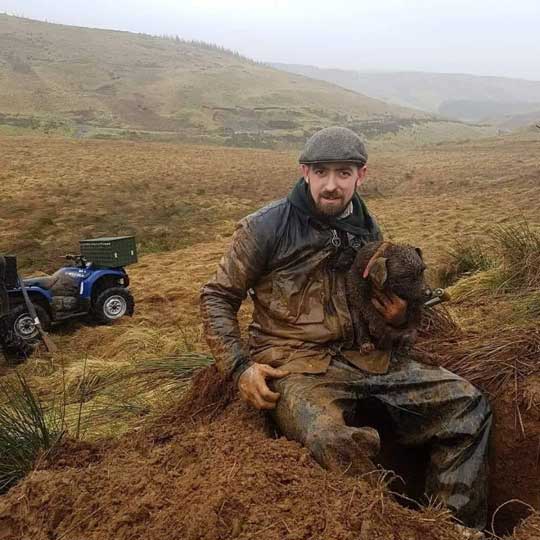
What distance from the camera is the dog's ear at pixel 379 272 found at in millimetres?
2828

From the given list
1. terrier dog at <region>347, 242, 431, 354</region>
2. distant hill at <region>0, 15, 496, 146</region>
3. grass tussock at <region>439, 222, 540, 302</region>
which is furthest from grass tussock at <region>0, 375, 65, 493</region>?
distant hill at <region>0, 15, 496, 146</region>

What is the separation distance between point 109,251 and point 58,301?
804mm

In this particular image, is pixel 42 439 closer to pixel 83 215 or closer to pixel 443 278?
pixel 443 278

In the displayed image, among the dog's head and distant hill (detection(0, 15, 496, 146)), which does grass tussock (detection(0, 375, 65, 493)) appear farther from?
distant hill (detection(0, 15, 496, 146))

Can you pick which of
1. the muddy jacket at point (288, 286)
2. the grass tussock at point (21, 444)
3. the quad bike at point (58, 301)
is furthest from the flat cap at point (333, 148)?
the quad bike at point (58, 301)

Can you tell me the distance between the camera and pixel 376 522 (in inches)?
74.8

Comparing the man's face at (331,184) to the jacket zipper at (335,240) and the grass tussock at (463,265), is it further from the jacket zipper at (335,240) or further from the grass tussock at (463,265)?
the grass tussock at (463,265)

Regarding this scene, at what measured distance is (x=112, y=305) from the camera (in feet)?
23.6

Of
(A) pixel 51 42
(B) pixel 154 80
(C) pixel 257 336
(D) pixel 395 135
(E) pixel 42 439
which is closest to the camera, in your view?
(E) pixel 42 439

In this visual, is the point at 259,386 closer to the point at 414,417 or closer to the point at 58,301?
the point at 414,417

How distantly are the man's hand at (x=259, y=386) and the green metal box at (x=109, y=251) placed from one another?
4588mm

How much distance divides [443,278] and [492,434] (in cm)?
354

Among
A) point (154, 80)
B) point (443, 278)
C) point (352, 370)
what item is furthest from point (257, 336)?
point (154, 80)

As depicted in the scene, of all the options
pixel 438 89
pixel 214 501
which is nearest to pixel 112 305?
pixel 214 501
